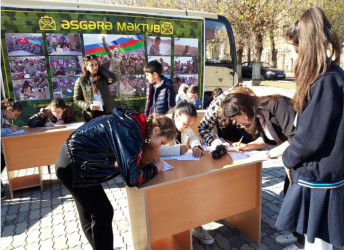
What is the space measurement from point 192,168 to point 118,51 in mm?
3277

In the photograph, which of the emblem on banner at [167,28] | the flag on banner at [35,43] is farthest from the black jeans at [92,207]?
the emblem on banner at [167,28]

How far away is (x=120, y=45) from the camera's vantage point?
15.0 feet

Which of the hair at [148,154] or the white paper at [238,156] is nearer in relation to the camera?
the hair at [148,154]

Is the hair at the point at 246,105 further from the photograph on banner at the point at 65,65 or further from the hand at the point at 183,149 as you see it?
the photograph on banner at the point at 65,65

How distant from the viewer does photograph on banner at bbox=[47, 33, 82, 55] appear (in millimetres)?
4078

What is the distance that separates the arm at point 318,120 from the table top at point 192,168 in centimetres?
75

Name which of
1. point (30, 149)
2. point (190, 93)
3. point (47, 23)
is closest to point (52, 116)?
point (30, 149)

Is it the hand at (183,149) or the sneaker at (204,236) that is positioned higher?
the hand at (183,149)

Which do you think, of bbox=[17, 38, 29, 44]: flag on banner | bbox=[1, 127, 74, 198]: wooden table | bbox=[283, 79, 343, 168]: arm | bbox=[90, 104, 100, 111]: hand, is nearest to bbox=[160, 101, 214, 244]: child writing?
bbox=[283, 79, 343, 168]: arm

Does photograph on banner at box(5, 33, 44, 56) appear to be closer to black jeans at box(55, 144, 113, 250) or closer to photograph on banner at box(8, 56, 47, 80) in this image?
photograph on banner at box(8, 56, 47, 80)

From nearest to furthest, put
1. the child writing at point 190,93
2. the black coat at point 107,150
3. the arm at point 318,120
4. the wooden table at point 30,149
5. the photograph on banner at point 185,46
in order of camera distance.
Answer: the arm at point 318,120, the black coat at point 107,150, the wooden table at point 30,149, the child writing at point 190,93, the photograph on banner at point 185,46

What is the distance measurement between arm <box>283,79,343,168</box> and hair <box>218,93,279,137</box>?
47 cm

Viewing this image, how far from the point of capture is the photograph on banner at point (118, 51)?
4.36m

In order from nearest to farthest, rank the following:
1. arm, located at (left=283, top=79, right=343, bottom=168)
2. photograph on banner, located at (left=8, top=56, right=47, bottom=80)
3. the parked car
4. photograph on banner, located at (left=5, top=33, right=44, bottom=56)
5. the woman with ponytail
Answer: arm, located at (left=283, top=79, right=343, bottom=168), the woman with ponytail, photograph on banner, located at (left=5, top=33, right=44, bottom=56), photograph on banner, located at (left=8, top=56, right=47, bottom=80), the parked car
